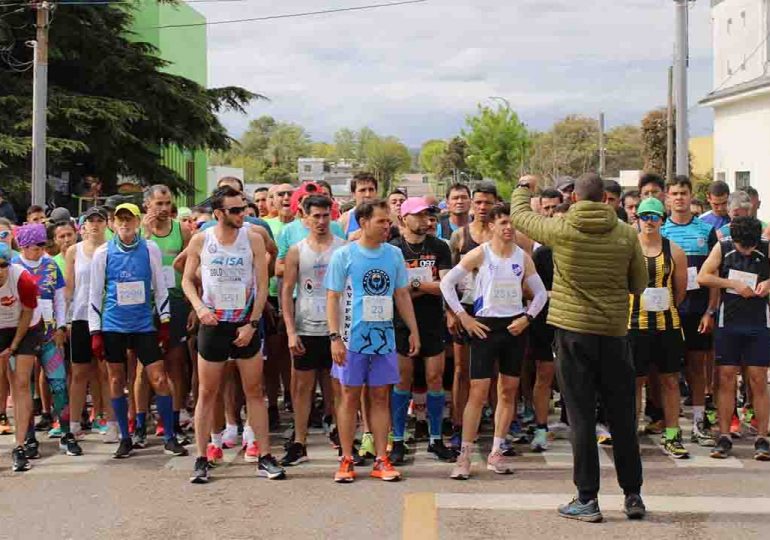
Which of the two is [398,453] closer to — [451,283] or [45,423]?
[451,283]

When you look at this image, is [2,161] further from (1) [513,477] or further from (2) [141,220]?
(1) [513,477]

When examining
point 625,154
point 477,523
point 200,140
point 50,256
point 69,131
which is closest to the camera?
point 477,523

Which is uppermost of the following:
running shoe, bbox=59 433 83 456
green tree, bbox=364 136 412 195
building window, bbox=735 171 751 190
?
green tree, bbox=364 136 412 195

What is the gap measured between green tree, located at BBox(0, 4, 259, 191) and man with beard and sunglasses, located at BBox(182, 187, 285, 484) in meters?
18.1

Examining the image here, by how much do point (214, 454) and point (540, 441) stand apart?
9.03 ft

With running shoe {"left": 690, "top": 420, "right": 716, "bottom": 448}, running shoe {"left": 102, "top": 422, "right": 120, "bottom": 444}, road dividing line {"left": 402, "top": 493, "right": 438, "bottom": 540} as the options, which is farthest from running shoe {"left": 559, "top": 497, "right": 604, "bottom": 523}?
running shoe {"left": 102, "top": 422, "right": 120, "bottom": 444}

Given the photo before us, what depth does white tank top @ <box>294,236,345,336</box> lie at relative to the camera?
8.67 m

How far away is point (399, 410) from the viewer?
28.9ft

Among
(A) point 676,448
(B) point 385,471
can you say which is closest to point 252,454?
(B) point 385,471

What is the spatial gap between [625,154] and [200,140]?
7538 cm

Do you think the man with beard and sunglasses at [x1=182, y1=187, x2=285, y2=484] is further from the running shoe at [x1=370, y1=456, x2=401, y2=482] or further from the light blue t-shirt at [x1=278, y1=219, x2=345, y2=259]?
the light blue t-shirt at [x1=278, y1=219, x2=345, y2=259]

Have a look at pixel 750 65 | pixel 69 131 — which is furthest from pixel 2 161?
pixel 750 65

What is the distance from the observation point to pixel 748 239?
879 cm

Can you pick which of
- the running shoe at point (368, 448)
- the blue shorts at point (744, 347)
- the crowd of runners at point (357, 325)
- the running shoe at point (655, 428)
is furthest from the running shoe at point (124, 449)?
the blue shorts at point (744, 347)
